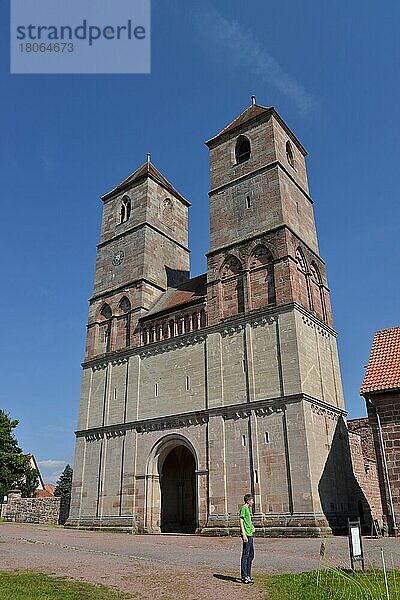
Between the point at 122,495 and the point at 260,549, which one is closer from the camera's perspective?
the point at 260,549

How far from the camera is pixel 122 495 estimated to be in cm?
2702

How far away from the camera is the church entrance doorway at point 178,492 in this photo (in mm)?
27562

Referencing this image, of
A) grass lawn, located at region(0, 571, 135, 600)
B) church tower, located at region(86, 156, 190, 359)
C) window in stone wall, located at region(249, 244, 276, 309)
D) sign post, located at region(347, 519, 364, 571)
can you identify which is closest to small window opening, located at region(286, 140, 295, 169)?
window in stone wall, located at region(249, 244, 276, 309)

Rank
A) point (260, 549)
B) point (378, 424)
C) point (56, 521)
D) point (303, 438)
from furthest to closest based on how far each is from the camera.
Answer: point (56, 521) → point (303, 438) → point (378, 424) → point (260, 549)

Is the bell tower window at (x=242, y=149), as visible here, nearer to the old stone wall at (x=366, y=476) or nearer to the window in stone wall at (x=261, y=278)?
the window in stone wall at (x=261, y=278)

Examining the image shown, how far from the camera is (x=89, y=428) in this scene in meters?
30.4

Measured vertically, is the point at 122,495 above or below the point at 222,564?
above

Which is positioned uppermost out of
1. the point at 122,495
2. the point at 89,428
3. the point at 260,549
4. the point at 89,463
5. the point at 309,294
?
the point at 309,294

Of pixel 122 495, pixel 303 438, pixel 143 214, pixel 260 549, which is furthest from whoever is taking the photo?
pixel 143 214

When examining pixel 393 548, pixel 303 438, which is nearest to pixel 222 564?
pixel 393 548

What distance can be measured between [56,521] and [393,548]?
25.3 meters

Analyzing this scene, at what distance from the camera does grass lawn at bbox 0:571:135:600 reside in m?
7.16

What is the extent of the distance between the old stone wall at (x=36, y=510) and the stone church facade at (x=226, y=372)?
405 cm

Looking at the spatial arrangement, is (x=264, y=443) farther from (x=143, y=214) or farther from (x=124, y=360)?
(x=143, y=214)
